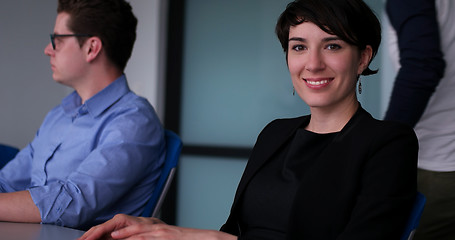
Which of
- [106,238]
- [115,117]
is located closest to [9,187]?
[115,117]

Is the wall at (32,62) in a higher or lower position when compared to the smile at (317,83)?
lower

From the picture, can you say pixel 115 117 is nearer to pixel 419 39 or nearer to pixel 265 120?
pixel 419 39

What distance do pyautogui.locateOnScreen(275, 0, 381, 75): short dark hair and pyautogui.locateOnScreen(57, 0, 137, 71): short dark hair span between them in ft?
2.98

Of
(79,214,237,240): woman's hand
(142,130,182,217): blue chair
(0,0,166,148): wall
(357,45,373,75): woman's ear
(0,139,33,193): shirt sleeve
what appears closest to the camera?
(79,214,237,240): woman's hand

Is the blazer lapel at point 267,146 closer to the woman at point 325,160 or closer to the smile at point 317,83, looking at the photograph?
the woman at point 325,160

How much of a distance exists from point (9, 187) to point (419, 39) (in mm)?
1786

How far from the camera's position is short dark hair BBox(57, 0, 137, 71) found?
6.74ft

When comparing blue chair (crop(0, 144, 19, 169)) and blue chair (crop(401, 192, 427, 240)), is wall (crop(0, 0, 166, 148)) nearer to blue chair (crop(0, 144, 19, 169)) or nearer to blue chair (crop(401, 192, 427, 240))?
blue chair (crop(0, 144, 19, 169))

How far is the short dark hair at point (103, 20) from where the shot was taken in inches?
80.9

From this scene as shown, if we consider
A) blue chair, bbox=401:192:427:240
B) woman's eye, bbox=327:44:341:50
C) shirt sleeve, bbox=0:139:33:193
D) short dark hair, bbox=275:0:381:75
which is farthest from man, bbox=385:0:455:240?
shirt sleeve, bbox=0:139:33:193

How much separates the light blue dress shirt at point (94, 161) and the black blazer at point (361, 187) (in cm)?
76

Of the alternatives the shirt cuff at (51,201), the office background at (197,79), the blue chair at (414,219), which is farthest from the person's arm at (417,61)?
the office background at (197,79)

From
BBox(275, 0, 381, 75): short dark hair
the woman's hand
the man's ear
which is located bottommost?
the woman's hand

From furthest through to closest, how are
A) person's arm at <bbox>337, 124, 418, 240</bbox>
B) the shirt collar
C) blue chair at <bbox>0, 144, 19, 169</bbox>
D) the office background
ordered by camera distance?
the office background
blue chair at <bbox>0, 144, 19, 169</bbox>
the shirt collar
person's arm at <bbox>337, 124, 418, 240</bbox>
